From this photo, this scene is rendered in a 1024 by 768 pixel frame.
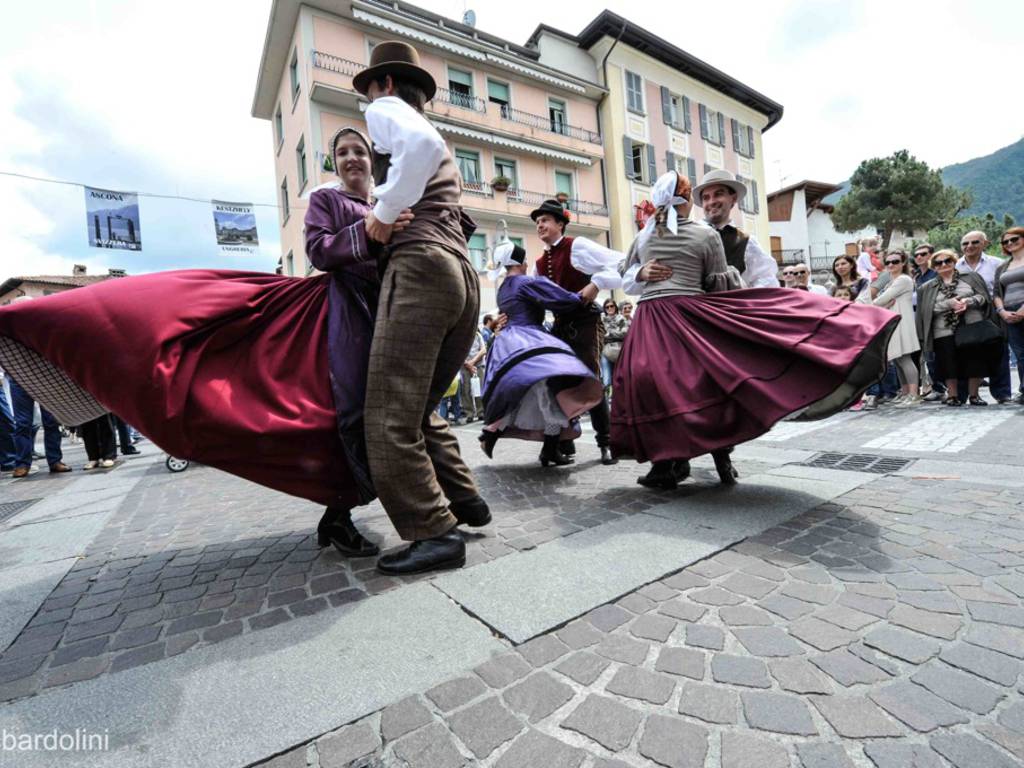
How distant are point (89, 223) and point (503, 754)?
16850mm

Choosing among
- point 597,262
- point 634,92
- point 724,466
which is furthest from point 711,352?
point 634,92

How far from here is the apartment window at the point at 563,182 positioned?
79.9 feet

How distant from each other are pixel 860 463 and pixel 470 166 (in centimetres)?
2082

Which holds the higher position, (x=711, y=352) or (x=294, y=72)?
(x=294, y=72)

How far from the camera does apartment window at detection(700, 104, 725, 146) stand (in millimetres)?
28125

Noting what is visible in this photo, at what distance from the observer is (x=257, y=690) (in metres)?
1.46

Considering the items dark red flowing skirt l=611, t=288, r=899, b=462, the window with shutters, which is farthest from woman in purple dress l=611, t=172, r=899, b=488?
the window with shutters

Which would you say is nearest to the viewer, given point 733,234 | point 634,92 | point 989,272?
point 733,234

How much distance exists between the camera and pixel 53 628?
197cm

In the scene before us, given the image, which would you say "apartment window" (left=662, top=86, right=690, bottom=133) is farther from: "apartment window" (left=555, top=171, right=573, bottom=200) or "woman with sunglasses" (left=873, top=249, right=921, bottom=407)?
"woman with sunglasses" (left=873, top=249, right=921, bottom=407)

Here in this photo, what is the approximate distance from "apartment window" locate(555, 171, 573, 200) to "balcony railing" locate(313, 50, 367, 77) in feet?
31.4

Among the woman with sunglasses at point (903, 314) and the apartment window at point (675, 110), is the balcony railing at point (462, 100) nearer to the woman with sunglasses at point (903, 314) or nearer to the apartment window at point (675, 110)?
the apartment window at point (675, 110)

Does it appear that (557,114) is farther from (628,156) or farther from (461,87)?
(461,87)

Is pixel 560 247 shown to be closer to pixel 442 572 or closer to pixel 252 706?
pixel 442 572
